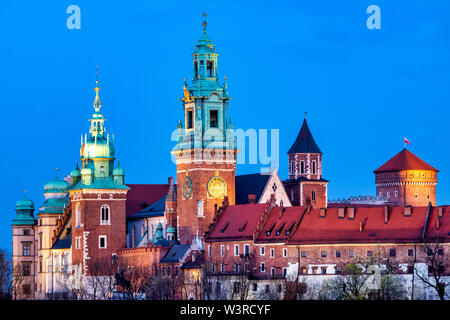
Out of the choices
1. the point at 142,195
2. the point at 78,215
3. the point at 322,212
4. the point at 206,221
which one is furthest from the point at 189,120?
the point at 142,195

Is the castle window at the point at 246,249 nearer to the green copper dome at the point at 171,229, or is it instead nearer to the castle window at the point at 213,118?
the green copper dome at the point at 171,229

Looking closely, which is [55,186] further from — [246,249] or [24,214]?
[246,249]

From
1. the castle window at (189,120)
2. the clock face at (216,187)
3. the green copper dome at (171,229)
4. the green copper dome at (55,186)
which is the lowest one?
the green copper dome at (171,229)

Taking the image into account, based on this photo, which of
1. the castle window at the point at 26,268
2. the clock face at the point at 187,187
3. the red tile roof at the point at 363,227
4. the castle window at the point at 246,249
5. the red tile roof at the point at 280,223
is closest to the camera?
the red tile roof at the point at 363,227

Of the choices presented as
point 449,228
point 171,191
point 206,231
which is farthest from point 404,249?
point 171,191

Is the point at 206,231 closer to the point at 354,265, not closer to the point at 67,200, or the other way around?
the point at 354,265

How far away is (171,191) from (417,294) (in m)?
38.3

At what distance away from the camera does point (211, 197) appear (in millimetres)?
157625

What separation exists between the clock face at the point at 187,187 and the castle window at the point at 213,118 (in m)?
6.01

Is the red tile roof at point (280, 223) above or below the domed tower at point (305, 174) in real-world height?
below

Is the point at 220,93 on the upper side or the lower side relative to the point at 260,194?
upper

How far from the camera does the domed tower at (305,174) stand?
17138 cm

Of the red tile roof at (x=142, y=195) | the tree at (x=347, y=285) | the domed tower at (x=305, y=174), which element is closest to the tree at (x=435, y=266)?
the tree at (x=347, y=285)

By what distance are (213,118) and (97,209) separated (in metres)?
18.8
